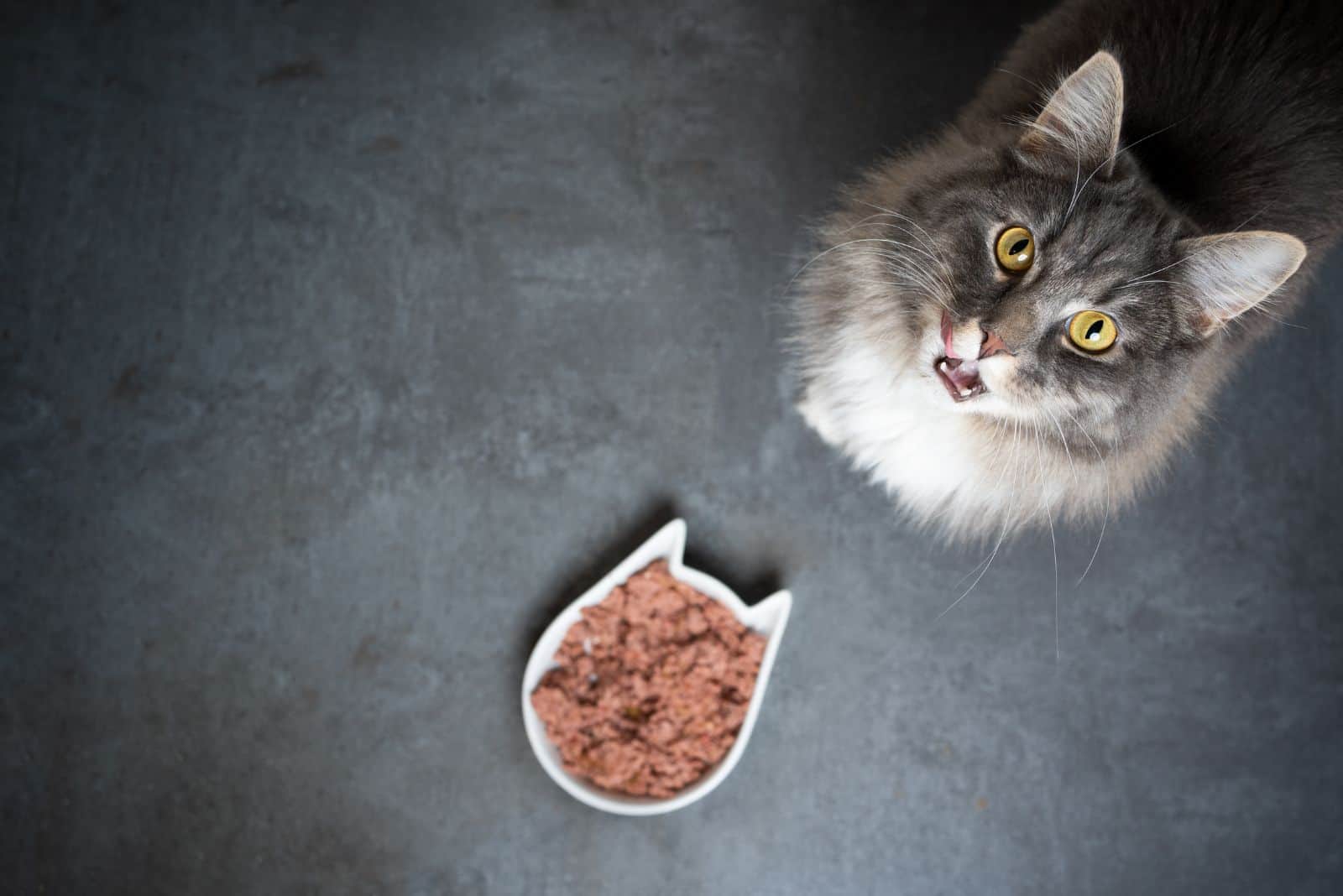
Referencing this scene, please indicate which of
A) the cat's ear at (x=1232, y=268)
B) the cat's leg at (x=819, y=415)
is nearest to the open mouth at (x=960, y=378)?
the cat's ear at (x=1232, y=268)

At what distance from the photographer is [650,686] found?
1.74 m

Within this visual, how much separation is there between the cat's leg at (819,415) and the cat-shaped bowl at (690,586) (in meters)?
0.35

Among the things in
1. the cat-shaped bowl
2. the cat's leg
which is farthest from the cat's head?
the cat-shaped bowl

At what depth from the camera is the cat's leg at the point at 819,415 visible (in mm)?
1690

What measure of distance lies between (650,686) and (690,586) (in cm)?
22

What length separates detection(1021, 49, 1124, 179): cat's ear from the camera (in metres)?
1.04

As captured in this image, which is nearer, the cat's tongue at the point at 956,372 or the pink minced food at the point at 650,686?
the cat's tongue at the point at 956,372

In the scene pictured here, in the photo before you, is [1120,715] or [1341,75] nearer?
[1341,75]

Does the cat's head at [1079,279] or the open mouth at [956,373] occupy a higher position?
the cat's head at [1079,279]

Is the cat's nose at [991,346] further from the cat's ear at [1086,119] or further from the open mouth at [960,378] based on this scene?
the cat's ear at [1086,119]

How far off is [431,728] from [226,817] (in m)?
0.47

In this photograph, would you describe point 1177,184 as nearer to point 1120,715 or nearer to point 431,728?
point 1120,715

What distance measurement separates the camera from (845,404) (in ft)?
5.08

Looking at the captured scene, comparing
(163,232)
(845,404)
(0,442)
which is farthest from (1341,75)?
(0,442)
